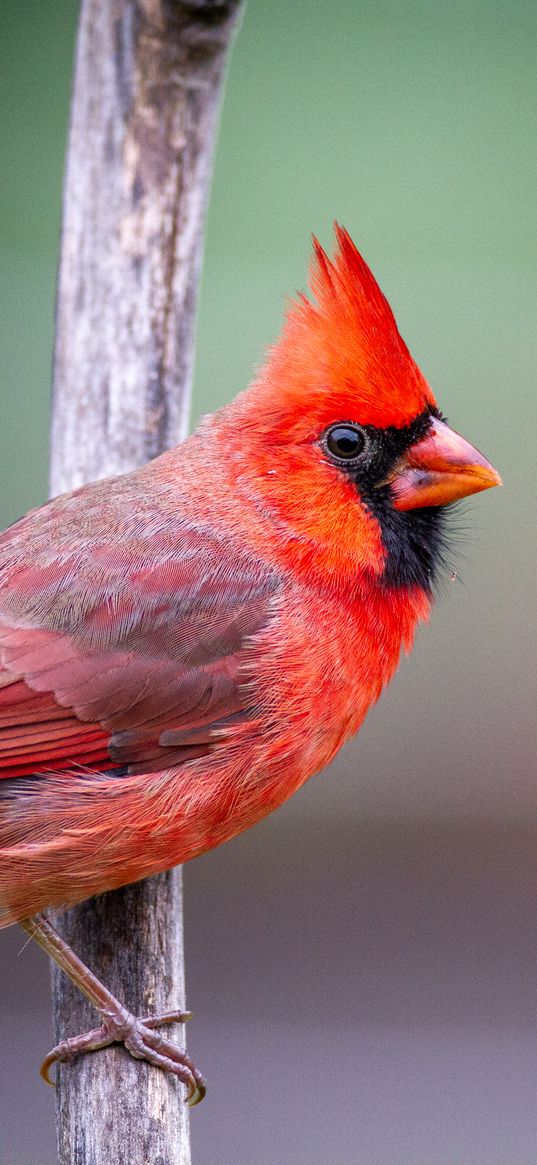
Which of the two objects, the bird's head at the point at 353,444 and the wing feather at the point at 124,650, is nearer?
the wing feather at the point at 124,650

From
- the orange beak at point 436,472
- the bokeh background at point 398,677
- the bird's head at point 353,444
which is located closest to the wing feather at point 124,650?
the bird's head at point 353,444

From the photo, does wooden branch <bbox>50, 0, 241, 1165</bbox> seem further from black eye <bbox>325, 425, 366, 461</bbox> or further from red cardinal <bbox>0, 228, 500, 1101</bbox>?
black eye <bbox>325, 425, 366, 461</bbox>

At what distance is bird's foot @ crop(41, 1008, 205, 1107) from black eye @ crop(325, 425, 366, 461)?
1012 mm

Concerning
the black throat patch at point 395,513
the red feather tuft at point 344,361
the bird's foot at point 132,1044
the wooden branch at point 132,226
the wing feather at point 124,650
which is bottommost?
the bird's foot at point 132,1044

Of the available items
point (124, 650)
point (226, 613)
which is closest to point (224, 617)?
point (226, 613)

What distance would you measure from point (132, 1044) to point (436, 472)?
3.61 feet

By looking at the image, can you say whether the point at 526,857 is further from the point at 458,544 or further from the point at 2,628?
the point at 2,628

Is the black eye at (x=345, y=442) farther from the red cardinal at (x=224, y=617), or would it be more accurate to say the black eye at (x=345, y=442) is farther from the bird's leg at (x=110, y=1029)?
the bird's leg at (x=110, y=1029)

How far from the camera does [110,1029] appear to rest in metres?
2.15

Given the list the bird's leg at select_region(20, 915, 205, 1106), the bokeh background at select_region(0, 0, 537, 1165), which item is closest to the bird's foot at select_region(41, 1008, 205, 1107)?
the bird's leg at select_region(20, 915, 205, 1106)

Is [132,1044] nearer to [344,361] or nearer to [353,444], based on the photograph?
[353,444]

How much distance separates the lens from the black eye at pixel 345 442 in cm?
224

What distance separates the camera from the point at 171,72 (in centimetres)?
276

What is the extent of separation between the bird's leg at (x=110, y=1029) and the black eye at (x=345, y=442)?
3.17 ft
